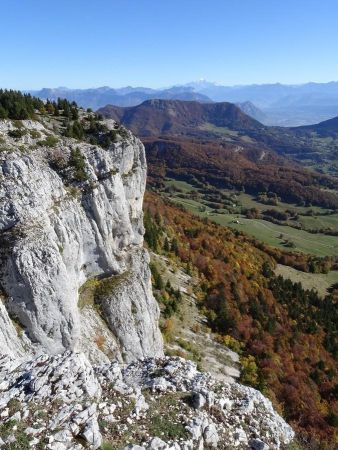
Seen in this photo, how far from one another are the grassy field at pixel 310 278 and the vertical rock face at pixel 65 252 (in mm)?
100334

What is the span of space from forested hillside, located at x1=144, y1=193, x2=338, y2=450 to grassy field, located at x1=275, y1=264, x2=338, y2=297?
18.6ft

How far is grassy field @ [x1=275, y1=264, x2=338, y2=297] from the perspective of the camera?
148750mm

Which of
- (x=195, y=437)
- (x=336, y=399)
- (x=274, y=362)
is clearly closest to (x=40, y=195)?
(x=195, y=437)

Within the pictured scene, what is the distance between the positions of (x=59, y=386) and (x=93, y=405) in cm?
252

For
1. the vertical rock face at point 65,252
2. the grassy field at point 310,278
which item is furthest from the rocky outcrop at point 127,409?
the grassy field at point 310,278

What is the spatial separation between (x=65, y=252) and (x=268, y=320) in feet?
232

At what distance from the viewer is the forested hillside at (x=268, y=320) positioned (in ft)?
246

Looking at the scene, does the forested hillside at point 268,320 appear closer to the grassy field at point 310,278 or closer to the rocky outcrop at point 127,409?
the grassy field at point 310,278

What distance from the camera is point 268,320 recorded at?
10262cm

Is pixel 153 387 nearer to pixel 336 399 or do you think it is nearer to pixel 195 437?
pixel 195 437

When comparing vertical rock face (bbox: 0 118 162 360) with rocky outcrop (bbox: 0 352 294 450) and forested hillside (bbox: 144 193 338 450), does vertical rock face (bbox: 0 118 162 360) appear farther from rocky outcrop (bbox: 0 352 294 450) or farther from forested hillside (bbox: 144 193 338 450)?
→ forested hillside (bbox: 144 193 338 450)

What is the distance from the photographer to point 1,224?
39656mm

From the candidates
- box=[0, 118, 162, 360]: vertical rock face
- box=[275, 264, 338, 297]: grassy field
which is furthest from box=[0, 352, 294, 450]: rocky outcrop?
box=[275, 264, 338, 297]: grassy field

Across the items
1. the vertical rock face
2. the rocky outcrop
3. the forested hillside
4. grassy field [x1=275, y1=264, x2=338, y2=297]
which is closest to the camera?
the rocky outcrop
